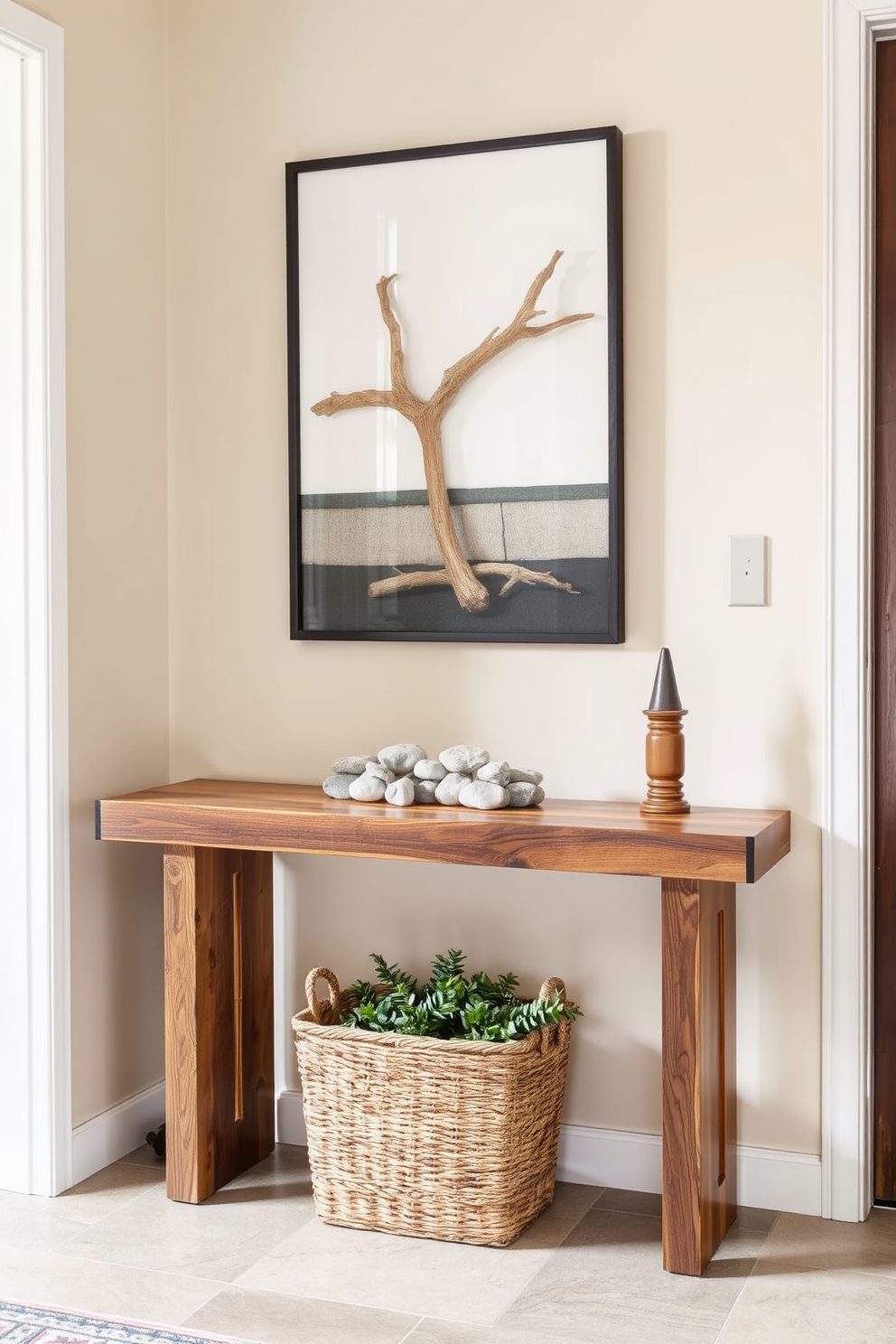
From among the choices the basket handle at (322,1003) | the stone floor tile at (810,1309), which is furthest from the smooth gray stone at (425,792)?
the stone floor tile at (810,1309)

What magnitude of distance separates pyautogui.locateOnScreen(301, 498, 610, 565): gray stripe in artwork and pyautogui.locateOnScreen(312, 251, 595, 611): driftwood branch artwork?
0.02m

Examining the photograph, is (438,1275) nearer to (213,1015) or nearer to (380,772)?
(213,1015)

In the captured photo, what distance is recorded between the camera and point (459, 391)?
2.53 metres

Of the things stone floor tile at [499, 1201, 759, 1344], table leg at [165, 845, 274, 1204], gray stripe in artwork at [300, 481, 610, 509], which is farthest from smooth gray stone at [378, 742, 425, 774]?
stone floor tile at [499, 1201, 759, 1344]

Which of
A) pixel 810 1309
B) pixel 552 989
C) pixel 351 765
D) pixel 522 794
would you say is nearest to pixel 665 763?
pixel 522 794

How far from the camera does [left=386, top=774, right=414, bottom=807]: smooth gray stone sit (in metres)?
2.33

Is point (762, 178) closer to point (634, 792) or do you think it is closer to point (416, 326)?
point (416, 326)

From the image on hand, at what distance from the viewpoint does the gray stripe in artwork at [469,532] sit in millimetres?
2459

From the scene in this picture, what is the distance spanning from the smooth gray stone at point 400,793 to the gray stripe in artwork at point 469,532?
1.52ft

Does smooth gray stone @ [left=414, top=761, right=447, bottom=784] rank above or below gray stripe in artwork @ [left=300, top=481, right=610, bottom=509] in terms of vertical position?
below

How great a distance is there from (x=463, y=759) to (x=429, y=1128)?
630 millimetres

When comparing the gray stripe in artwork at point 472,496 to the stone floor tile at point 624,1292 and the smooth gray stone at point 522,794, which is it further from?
the stone floor tile at point 624,1292

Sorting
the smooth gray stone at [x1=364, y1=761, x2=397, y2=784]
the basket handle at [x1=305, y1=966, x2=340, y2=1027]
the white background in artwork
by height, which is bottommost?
the basket handle at [x1=305, y1=966, x2=340, y2=1027]

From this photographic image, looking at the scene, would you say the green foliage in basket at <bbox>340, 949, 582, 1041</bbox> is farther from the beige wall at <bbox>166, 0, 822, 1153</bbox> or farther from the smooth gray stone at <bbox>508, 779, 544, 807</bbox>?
the smooth gray stone at <bbox>508, 779, 544, 807</bbox>
